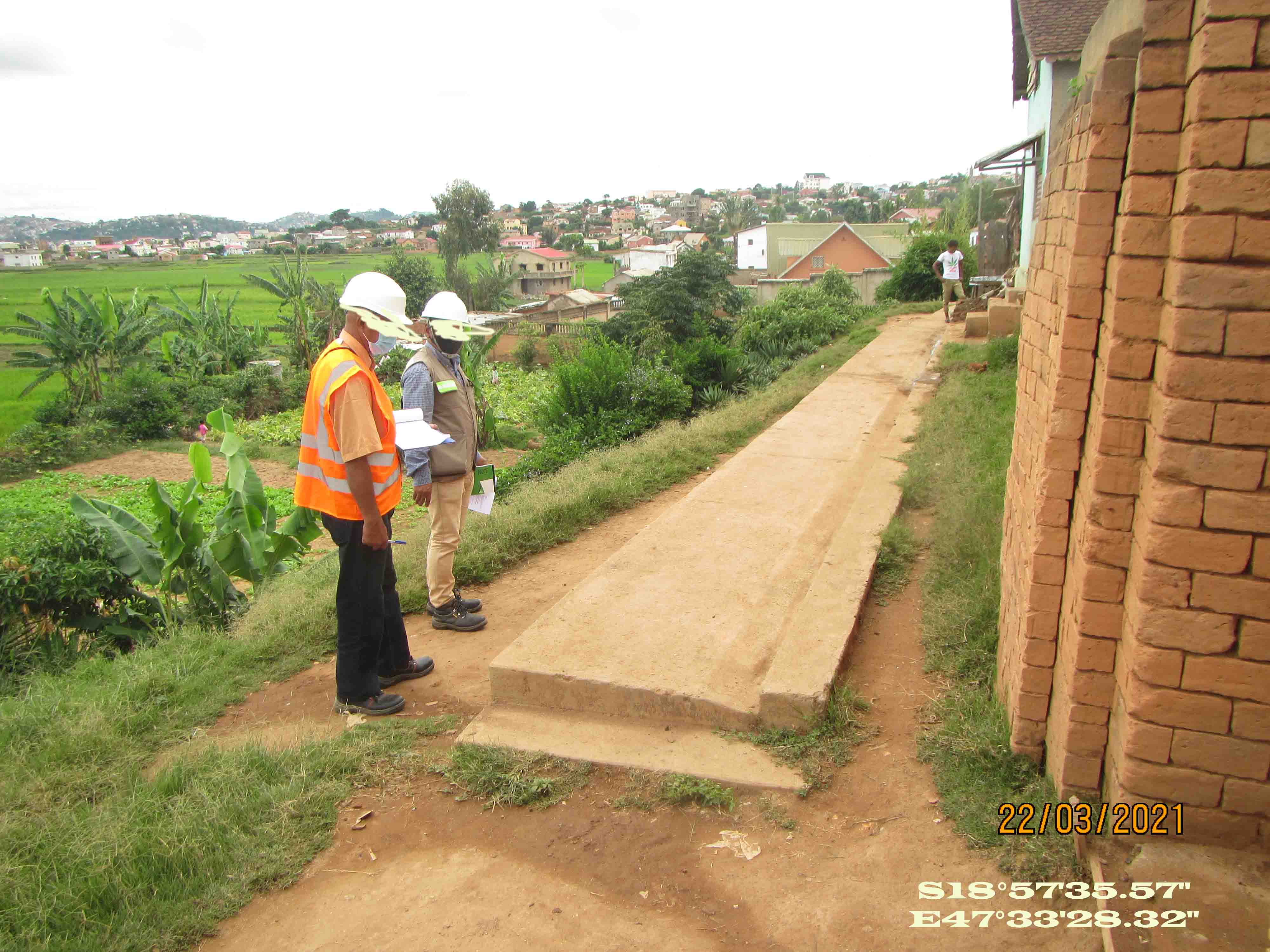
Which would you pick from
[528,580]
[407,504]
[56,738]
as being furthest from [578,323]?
[56,738]

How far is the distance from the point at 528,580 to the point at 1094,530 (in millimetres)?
3931

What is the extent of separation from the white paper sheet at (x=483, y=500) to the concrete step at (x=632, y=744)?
1.49m

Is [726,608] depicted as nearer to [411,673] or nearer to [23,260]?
[411,673]

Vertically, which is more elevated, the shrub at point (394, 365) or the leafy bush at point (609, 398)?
the leafy bush at point (609, 398)

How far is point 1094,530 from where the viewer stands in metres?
2.54

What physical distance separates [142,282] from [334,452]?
56133 millimetres

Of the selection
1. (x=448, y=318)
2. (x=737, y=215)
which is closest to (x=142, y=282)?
(x=448, y=318)

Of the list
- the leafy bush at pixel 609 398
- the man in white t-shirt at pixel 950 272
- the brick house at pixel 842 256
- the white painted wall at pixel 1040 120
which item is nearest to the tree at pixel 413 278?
the brick house at pixel 842 256

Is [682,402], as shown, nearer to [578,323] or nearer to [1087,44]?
[1087,44]

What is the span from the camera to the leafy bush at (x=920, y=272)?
2206 centimetres

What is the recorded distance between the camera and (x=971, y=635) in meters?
3.97

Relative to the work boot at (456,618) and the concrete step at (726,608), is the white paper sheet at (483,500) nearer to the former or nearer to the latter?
the work boot at (456,618)

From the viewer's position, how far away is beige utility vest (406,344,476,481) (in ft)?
15.3

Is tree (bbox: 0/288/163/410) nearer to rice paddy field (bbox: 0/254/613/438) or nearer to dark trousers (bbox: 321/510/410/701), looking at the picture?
rice paddy field (bbox: 0/254/613/438)
